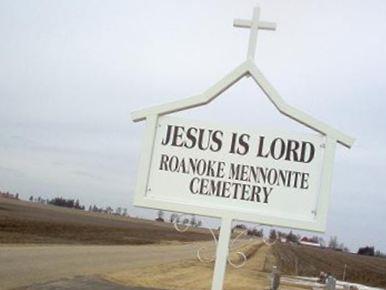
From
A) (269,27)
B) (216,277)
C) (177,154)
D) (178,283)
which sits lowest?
(178,283)

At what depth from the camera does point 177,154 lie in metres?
4.72

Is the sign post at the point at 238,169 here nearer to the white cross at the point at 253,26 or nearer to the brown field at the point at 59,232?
the white cross at the point at 253,26

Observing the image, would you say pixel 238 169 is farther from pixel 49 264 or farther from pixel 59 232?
pixel 59 232

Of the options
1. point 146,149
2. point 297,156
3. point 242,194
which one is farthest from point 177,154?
point 297,156

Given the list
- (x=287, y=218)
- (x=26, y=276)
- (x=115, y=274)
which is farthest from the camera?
(x=115, y=274)

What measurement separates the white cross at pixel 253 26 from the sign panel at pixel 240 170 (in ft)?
2.00

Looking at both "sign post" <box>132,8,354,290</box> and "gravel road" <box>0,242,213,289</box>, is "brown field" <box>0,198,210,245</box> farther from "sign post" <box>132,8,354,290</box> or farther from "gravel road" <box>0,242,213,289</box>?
"sign post" <box>132,8,354,290</box>

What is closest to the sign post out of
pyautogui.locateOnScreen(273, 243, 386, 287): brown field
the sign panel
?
the sign panel

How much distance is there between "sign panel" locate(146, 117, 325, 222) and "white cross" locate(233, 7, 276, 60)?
61 cm

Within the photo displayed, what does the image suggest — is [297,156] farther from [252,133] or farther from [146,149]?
[146,149]

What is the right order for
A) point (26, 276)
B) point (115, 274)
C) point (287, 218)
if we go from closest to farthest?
1. point (287, 218)
2. point (26, 276)
3. point (115, 274)

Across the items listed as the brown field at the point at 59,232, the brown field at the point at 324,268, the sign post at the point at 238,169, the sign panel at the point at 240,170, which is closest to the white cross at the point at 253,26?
the sign post at the point at 238,169

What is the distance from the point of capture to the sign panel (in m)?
4.61

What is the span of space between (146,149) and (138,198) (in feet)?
1.17
